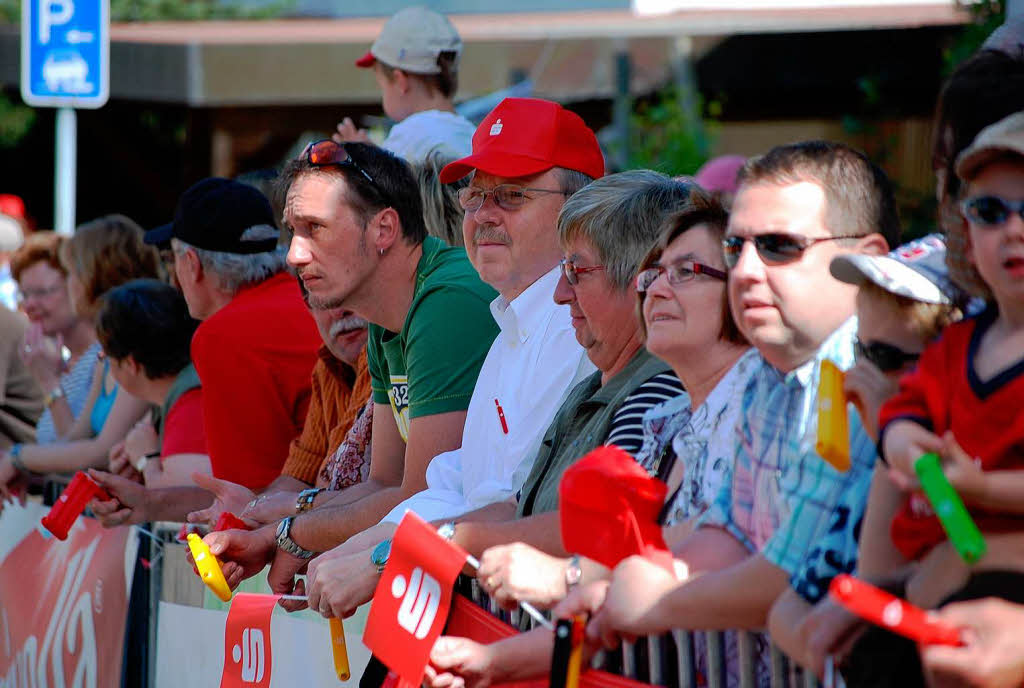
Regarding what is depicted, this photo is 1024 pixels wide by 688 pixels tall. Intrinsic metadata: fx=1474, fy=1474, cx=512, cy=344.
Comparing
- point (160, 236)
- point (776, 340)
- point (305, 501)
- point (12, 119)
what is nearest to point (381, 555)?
point (305, 501)

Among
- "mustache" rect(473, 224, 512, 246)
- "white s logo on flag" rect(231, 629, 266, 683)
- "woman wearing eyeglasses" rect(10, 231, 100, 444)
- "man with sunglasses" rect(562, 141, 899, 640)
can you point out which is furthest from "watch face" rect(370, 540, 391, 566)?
"woman wearing eyeglasses" rect(10, 231, 100, 444)

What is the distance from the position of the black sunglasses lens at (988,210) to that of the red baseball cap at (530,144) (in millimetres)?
2230

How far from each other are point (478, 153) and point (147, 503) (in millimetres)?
2276

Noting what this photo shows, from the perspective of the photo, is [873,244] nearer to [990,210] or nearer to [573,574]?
[990,210]

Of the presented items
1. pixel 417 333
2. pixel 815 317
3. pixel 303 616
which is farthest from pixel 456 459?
pixel 815 317

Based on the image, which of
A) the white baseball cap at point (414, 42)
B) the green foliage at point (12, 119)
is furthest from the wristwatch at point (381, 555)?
the green foliage at point (12, 119)

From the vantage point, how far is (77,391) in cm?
795

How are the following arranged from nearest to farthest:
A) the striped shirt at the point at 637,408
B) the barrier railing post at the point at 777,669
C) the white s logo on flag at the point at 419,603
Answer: the barrier railing post at the point at 777,669 → the striped shirt at the point at 637,408 → the white s logo on flag at the point at 419,603

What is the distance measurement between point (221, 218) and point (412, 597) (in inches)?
115

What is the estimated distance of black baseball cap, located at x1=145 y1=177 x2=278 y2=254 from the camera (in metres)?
6.03

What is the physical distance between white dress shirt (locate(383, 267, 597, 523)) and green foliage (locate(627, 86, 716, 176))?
755 centimetres

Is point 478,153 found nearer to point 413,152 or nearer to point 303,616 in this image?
point 303,616

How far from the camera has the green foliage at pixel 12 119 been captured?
18219mm

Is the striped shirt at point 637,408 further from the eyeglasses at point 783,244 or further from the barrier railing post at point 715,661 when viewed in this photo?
the eyeglasses at point 783,244
